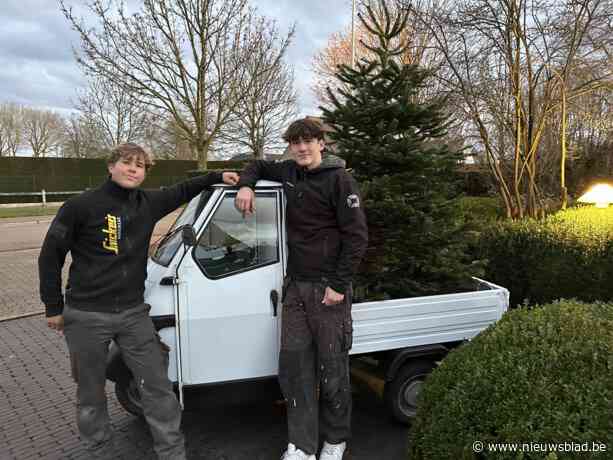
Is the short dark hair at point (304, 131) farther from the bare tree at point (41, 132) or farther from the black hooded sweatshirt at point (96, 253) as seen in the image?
the bare tree at point (41, 132)

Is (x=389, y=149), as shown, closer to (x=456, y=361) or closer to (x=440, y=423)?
(x=456, y=361)

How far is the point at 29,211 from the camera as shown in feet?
74.0

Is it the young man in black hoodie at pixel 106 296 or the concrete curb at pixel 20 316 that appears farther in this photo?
the concrete curb at pixel 20 316

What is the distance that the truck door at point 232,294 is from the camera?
114 inches

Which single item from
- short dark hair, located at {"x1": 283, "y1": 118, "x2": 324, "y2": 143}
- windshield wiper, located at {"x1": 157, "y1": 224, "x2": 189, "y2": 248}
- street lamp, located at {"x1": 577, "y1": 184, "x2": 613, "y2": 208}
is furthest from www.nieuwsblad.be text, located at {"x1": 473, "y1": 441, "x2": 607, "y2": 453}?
street lamp, located at {"x1": 577, "y1": 184, "x2": 613, "y2": 208}

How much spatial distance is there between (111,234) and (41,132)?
2027 inches

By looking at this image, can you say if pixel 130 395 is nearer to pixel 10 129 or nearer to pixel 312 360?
pixel 312 360

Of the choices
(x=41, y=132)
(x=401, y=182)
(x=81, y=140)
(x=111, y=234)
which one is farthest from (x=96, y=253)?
(x=41, y=132)

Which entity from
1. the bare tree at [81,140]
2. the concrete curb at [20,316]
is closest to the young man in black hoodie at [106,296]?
the concrete curb at [20,316]

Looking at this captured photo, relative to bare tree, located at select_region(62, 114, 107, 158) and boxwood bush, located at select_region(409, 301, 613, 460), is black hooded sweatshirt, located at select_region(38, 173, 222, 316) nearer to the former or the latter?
boxwood bush, located at select_region(409, 301, 613, 460)

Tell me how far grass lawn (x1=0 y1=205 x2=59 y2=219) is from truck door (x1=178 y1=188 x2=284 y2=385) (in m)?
21.2

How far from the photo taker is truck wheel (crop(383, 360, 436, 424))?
338 centimetres

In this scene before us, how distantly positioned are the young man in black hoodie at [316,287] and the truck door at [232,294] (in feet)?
0.52

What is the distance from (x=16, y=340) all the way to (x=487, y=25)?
315 inches
